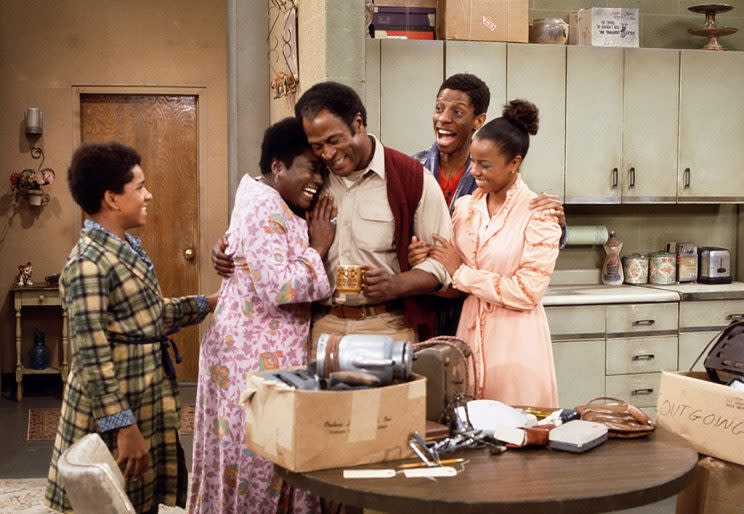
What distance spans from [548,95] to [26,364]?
14.4 ft

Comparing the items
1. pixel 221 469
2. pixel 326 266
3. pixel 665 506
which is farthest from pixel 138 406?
pixel 665 506

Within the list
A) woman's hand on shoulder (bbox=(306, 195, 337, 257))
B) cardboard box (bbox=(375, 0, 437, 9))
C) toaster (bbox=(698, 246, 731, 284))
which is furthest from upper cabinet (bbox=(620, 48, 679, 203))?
woman's hand on shoulder (bbox=(306, 195, 337, 257))

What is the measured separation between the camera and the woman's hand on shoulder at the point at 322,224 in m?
2.67

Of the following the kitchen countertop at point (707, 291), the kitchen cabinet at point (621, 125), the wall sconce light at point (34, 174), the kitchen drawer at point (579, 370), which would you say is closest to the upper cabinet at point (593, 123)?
the kitchen cabinet at point (621, 125)

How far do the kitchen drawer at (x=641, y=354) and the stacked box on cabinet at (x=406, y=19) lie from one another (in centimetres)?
201

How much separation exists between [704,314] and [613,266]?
24.1 inches

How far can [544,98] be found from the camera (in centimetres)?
519

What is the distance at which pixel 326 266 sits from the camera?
9.01 ft

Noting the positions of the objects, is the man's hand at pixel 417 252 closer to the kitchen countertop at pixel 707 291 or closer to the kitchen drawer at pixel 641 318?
the kitchen drawer at pixel 641 318

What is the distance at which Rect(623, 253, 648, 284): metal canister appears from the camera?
18.2ft

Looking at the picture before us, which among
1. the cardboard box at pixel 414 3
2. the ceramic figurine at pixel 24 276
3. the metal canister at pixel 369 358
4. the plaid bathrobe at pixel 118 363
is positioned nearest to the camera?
the metal canister at pixel 369 358

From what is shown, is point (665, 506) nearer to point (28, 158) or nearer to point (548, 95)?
point (548, 95)

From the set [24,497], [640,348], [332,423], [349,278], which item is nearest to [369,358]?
[332,423]

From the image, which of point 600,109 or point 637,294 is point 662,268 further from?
point 600,109
